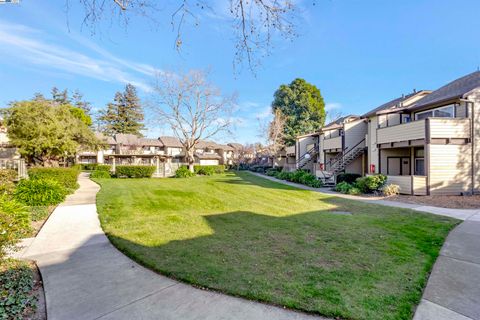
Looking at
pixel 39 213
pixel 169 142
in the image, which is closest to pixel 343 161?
pixel 39 213

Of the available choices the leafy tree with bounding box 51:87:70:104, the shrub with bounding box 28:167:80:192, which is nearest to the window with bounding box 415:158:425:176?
the shrub with bounding box 28:167:80:192

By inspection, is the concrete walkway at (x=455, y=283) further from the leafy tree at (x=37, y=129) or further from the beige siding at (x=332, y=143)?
the leafy tree at (x=37, y=129)

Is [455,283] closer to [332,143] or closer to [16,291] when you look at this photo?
[16,291]

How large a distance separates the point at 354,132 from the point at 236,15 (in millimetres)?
18570

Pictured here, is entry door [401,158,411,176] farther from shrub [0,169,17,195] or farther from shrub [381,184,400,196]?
shrub [0,169,17,195]

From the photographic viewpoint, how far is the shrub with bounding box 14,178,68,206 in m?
9.29

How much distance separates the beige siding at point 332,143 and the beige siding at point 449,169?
7869 mm

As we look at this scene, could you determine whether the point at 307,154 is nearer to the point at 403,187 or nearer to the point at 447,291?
the point at 403,187

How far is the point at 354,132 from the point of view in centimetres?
1933

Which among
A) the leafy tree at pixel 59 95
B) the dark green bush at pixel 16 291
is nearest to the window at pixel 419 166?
the dark green bush at pixel 16 291

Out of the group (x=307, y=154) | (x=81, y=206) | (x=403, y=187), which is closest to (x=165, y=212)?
(x=81, y=206)

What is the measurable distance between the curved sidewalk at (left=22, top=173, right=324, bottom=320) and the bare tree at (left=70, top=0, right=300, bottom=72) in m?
3.64

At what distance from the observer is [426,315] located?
268cm

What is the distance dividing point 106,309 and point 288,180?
21.4 m
